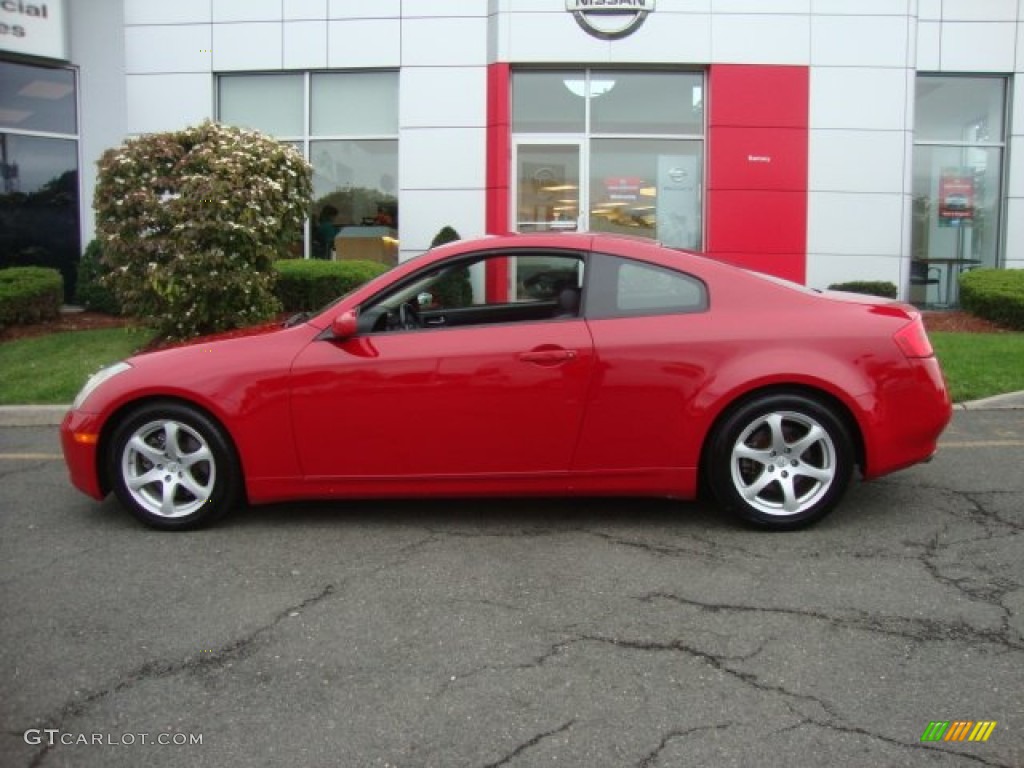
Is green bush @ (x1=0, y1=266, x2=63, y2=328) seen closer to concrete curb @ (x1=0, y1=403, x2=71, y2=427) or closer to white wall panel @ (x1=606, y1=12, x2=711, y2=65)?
concrete curb @ (x1=0, y1=403, x2=71, y2=427)

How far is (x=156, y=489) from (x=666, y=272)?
283cm

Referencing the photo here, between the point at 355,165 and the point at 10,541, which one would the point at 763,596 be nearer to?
the point at 10,541

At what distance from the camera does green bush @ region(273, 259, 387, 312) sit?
484 inches

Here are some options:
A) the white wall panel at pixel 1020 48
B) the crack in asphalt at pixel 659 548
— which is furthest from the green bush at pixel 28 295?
the white wall panel at pixel 1020 48

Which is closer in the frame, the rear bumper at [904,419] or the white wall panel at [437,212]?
the rear bumper at [904,419]

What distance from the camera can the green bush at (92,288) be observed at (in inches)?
538

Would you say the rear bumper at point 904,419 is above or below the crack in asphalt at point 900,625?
above

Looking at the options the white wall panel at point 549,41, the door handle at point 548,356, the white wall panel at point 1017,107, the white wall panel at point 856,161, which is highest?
the white wall panel at point 549,41

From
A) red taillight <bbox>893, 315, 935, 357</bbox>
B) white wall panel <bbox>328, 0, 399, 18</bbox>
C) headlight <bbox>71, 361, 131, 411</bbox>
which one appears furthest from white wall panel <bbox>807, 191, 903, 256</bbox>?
headlight <bbox>71, 361, 131, 411</bbox>

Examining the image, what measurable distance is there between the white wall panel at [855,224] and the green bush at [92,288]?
31.3 ft

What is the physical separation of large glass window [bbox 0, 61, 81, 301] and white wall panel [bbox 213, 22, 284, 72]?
7.97 ft

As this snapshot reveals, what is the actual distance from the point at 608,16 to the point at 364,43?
→ 3398 millimetres

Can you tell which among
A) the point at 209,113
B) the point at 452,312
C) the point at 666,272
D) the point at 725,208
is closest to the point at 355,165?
the point at 209,113

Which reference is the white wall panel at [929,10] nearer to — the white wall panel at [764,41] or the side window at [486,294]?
the white wall panel at [764,41]
